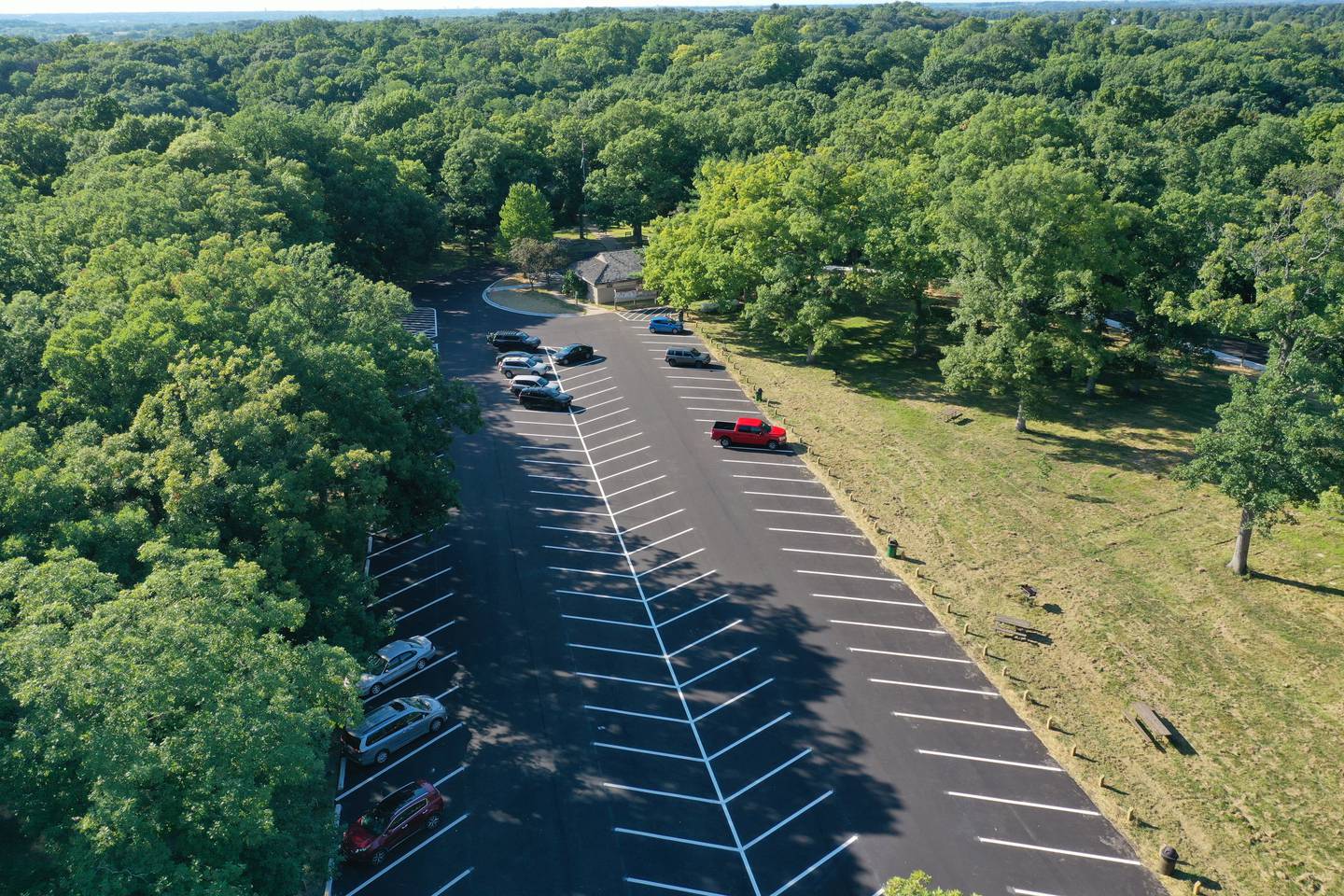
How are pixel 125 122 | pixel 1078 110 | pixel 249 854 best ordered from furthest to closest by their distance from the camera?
pixel 1078 110 → pixel 125 122 → pixel 249 854

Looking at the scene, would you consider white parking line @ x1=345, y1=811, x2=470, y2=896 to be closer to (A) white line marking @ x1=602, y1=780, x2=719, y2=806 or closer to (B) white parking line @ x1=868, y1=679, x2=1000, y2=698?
(A) white line marking @ x1=602, y1=780, x2=719, y2=806

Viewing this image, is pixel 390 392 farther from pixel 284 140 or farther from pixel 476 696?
pixel 284 140

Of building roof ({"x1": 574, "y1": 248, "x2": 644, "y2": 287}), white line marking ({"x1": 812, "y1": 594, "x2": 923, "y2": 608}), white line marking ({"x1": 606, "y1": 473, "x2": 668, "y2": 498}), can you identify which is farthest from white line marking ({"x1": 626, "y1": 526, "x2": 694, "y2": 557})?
building roof ({"x1": 574, "y1": 248, "x2": 644, "y2": 287})

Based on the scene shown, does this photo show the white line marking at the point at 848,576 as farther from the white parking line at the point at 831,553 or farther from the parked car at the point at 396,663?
the parked car at the point at 396,663

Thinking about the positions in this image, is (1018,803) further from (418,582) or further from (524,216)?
(524,216)

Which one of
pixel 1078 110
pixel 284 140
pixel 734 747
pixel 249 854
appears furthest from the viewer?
pixel 1078 110

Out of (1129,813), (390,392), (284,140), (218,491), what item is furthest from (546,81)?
(1129,813)

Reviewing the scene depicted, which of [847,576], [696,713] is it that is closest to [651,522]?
[847,576]
